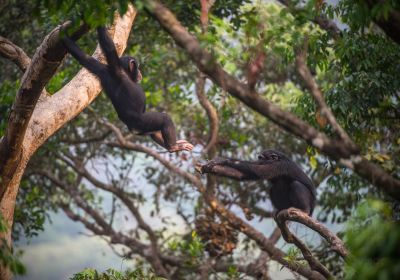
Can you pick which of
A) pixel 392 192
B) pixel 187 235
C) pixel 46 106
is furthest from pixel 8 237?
pixel 187 235

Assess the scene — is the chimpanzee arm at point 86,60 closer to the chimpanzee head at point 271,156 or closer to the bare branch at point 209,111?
the chimpanzee head at point 271,156

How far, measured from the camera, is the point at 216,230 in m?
11.7

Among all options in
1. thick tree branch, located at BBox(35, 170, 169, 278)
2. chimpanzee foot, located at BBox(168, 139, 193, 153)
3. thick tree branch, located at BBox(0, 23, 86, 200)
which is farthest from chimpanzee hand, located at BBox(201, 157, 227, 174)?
thick tree branch, located at BBox(35, 170, 169, 278)

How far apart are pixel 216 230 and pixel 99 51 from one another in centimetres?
550

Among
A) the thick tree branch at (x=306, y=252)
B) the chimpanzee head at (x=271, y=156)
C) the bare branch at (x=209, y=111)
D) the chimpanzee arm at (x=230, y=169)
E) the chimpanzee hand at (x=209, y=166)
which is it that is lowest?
the thick tree branch at (x=306, y=252)

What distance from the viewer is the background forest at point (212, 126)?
4004 mm

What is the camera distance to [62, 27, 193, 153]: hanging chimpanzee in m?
7.15

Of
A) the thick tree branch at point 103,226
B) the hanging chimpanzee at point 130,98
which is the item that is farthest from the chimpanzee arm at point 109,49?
the thick tree branch at point 103,226

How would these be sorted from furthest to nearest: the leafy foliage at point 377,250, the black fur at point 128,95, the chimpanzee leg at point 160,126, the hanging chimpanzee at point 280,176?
the hanging chimpanzee at point 280,176 → the chimpanzee leg at point 160,126 → the black fur at point 128,95 → the leafy foliage at point 377,250

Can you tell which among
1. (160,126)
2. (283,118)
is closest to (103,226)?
(160,126)

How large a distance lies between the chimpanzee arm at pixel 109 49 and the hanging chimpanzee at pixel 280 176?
6.26 feet

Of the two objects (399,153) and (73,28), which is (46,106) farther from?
(399,153)

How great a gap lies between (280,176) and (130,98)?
2.52m

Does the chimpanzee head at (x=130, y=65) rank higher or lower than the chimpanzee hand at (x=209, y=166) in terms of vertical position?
higher
